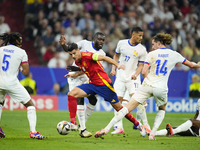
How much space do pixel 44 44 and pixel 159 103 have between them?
10595 millimetres

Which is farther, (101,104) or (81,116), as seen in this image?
(101,104)

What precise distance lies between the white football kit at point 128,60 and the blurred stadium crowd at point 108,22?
698cm

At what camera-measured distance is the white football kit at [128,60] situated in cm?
810

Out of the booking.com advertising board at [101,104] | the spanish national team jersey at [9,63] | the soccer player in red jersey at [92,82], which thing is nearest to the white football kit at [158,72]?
the soccer player in red jersey at [92,82]

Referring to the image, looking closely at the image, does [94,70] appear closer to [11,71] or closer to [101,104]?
[11,71]

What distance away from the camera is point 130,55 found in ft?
26.7

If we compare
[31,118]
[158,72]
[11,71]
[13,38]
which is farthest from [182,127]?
[13,38]

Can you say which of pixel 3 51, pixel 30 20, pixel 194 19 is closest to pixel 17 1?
pixel 30 20

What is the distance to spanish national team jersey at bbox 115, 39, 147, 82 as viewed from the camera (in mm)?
8094

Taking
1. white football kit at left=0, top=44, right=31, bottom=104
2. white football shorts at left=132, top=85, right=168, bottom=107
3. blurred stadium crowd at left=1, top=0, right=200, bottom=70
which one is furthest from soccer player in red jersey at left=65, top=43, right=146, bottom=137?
blurred stadium crowd at left=1, top=0, right=200, bottom=70

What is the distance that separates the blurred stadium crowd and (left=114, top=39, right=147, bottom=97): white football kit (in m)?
6.98

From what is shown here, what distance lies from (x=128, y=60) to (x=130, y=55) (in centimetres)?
15

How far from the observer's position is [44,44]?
16.1 metres

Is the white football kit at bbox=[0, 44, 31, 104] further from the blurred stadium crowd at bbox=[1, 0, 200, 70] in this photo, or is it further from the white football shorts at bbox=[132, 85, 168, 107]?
the blurred stadium crowd at bbox=[1, 0, 200, 70]
